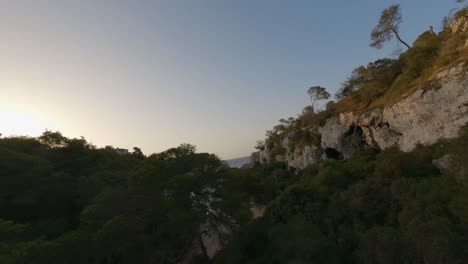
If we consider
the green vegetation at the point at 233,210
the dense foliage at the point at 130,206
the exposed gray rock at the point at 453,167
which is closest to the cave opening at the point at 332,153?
the green vegetation at the point at 233,210

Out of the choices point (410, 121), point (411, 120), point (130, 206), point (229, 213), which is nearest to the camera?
point (130, 206)

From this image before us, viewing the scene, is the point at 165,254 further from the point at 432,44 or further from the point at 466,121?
the point at 432,44

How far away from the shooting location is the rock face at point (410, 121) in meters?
18.2

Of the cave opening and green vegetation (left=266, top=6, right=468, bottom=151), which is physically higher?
green vegetation (left=266, top=6, right=468, bottom=151)

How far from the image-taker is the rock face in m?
18.2

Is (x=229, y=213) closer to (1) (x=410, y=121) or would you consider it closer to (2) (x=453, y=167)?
(2) (x=453, y=167)

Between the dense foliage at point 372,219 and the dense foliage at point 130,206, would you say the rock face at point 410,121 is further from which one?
the dense foliage at point 130,206

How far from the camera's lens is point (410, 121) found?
21.8 meters

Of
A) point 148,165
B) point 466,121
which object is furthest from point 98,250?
point 466,121

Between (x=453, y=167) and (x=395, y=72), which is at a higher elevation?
(x=395, y=72)

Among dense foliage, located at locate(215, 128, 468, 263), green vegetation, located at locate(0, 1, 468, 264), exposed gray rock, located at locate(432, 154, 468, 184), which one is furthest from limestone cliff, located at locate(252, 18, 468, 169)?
exposed gray rock, located at locate(432, 154, 468, 184)

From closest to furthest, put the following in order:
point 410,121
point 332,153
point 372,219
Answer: point 372,219 < point 410,121 < point 332,153

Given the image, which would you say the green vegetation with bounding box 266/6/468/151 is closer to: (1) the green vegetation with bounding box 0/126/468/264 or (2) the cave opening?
(2) the cave opening

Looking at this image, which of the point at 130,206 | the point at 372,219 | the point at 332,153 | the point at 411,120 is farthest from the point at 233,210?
the point at 332,153
